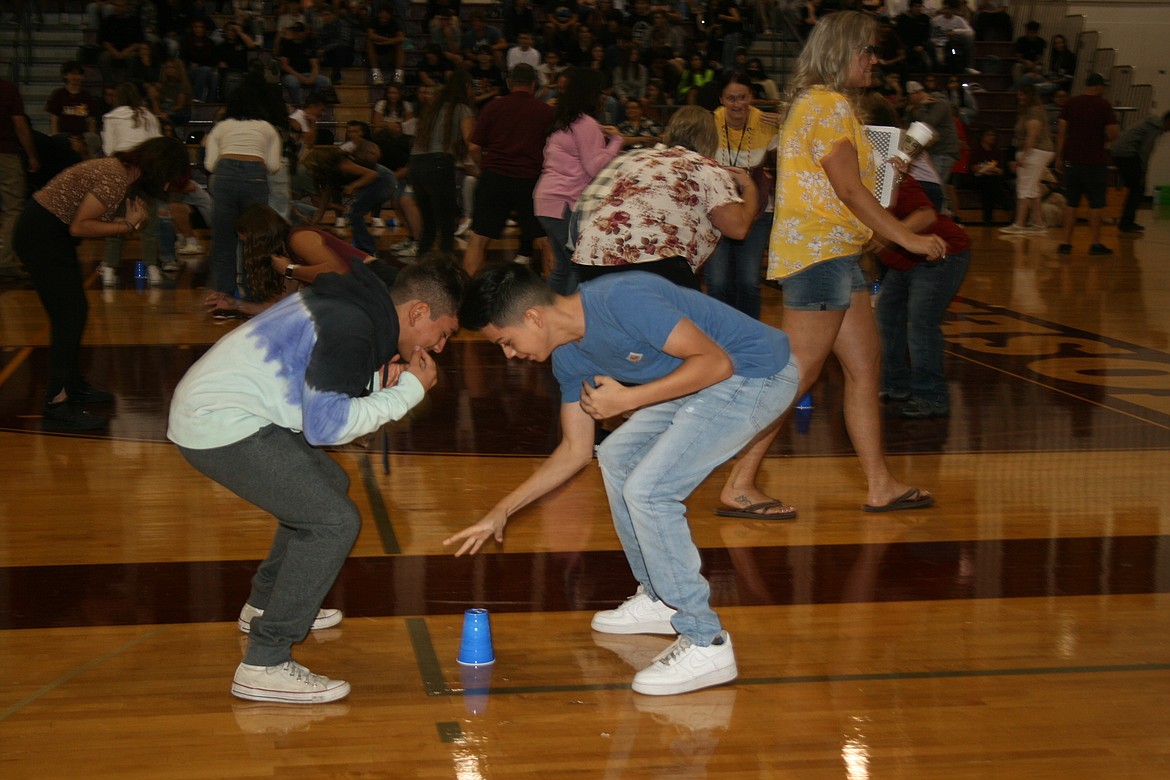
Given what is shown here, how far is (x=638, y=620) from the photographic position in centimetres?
391

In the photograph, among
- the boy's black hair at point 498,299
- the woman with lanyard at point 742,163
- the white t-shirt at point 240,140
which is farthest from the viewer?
the white t-shirt at point 240,140

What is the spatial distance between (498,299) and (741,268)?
3890 mm

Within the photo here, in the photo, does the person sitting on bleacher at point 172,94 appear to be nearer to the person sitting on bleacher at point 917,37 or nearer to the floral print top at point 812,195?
the person sitting on bleacher at point 917,37

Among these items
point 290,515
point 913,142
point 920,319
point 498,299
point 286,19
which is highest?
point 286,19

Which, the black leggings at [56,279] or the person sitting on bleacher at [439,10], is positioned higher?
the person sitting on bleacher at [439,10]

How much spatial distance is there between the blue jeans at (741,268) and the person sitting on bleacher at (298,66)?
1181cm

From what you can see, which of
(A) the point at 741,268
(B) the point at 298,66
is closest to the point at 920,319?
(A) the point at 741,268

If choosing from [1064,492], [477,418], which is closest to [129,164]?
[477,418]

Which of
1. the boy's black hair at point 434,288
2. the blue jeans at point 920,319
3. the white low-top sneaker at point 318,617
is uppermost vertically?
the boy's black hair at point 434,288

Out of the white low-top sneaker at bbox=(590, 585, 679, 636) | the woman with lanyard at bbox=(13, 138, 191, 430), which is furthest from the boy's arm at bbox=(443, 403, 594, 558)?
the woman with lanyard at bbox=(13, 138, 191, 430)

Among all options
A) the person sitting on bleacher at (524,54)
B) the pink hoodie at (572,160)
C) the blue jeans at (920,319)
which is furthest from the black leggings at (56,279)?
the person sitting on bleacher at (524,54)

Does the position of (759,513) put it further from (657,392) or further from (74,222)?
(74,222)

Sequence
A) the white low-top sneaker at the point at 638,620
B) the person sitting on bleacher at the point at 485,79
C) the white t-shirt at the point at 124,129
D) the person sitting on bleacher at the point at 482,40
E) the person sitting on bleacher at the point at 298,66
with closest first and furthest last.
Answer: the white low-top sneaker at the point at 638,620 → the white t-shirt at the point at 124,129 → the person sitting on bleacher at the point at 485,79 → the person sitting on bleacher at the point at 298,66 → the person sitting on bleacher at the point at 482,40

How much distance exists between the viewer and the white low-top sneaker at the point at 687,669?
343 centimetres
